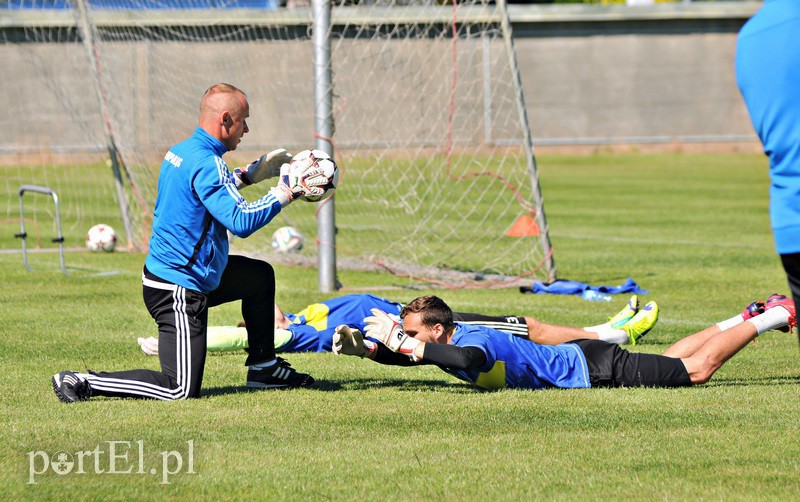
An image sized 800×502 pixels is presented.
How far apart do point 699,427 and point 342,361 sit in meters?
2.95

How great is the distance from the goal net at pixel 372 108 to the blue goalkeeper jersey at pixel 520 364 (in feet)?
17.3

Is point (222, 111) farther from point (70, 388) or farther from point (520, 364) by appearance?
point (520, 364)

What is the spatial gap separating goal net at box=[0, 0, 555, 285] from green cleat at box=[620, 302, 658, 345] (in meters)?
4.23

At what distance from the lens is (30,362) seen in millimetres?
7559

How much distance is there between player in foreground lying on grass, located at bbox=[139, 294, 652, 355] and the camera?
300 inches

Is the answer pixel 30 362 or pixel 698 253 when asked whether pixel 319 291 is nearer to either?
pixel 30 362

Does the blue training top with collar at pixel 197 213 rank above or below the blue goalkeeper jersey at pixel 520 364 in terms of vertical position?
above

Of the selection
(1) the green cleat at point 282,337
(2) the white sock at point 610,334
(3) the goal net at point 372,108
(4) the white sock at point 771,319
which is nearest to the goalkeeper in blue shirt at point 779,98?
Answer: (4) the white sock at point 771,319

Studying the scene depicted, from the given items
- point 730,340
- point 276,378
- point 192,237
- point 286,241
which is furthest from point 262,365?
point 286,241

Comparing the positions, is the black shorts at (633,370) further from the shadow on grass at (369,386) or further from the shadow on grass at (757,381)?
the shadow on grass at (369,386)

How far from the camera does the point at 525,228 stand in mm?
12695

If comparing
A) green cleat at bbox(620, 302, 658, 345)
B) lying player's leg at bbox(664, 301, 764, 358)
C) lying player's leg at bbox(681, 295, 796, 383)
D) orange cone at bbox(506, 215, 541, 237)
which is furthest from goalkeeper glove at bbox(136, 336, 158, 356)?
orange cone at bbox(506, 215, 541, 237)

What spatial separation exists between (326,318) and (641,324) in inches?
92.3

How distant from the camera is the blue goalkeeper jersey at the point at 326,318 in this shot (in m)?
7.90
